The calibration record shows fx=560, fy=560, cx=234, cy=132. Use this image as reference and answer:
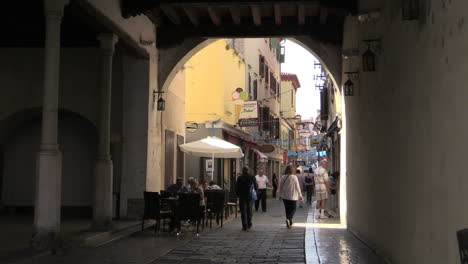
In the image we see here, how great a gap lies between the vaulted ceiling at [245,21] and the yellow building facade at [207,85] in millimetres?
9698

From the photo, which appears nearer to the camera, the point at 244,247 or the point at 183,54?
the point at 244,247

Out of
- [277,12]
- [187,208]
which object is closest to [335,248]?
[187,208]

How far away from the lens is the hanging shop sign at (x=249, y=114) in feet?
93.0

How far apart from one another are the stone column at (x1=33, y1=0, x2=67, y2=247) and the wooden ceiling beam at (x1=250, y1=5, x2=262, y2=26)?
5882mm

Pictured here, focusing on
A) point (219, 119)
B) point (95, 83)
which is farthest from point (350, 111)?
point (219, 119)

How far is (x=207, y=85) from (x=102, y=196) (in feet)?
50.7

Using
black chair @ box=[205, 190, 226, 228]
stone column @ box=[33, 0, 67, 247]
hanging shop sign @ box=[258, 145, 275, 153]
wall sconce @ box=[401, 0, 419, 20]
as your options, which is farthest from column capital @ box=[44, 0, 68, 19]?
hanging shop sign @ box=[258, 145, 275, 153]

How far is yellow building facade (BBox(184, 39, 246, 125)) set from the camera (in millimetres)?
26500

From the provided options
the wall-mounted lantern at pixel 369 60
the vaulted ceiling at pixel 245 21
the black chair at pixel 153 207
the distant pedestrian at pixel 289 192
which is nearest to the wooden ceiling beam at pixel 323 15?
the vaulted ceiling at pixel 245 21

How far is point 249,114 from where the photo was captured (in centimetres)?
2848

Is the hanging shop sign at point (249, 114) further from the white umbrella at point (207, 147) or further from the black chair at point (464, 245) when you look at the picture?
the black chair at point (464, 245)

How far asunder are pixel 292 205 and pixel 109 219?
16.5 feet

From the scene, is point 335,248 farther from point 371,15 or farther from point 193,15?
point 193,15

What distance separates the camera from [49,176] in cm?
945
